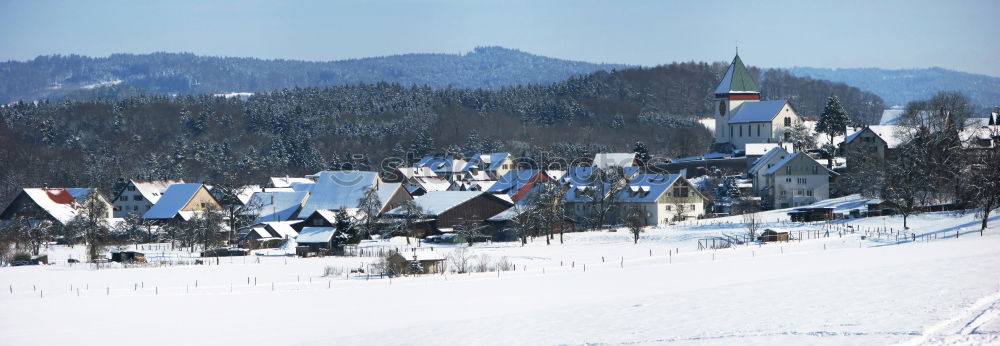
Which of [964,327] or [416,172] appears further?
[416,172]

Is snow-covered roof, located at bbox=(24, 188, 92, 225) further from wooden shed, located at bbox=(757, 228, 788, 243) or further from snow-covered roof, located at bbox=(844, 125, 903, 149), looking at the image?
snow-covered roof, located at bbox=(844, 125, 903, 149)

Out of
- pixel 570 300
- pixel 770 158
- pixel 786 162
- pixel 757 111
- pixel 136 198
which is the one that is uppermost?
pixel 757 111

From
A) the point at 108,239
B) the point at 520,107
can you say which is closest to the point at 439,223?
the point at 108,239

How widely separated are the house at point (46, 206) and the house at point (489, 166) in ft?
136

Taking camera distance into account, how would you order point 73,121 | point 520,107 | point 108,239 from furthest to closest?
point 520,107 < point 73,121 < point 108,239

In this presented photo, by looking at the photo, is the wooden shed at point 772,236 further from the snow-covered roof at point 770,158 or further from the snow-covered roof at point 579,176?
the snow-covered roof at point 770,158

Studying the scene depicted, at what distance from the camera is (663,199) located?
6619 centimetres

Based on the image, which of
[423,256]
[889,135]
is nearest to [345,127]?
[889,135]

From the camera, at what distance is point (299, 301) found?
112ft

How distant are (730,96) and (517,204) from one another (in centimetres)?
3671

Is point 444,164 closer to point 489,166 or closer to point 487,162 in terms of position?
point 487,162

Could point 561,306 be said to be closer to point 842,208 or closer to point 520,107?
point 842,208

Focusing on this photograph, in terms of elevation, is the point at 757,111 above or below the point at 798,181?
above

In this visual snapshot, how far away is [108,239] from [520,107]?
11139 centimetres
